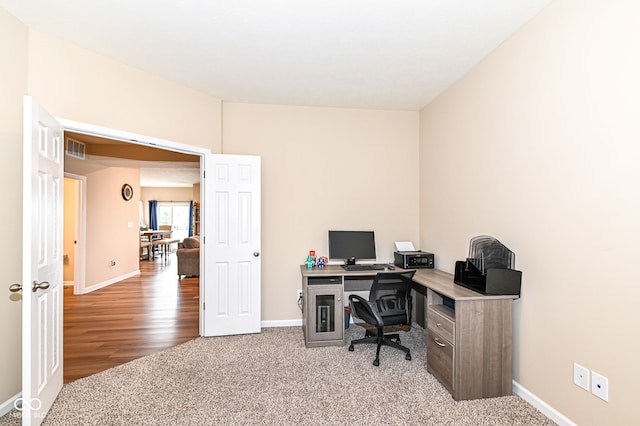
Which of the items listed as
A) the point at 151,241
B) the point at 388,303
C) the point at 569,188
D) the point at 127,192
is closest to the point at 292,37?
the point at 569,188

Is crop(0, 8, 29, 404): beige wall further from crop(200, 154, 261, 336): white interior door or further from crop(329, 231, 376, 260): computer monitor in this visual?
crop(329, 231, 376, 260): computer monitor

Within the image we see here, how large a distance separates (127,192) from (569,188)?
25.4 feet

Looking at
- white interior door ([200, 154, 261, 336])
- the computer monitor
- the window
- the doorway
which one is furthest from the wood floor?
the window

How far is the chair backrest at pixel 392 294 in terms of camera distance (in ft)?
10.00

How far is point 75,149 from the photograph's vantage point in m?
5.34

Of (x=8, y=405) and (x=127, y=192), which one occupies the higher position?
(x=127, y=192)

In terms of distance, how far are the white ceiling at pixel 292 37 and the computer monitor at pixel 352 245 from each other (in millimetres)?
1726

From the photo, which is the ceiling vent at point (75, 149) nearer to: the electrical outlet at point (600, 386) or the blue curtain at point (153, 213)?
the electrical outlet at point (600, 386)

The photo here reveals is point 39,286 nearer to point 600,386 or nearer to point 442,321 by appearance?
point 442,321

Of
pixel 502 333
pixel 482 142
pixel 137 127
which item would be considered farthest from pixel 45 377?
pixel 482 142

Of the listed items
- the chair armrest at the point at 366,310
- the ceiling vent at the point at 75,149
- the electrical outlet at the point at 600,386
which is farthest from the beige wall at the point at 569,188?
the ceiling vent at the point at 75,149

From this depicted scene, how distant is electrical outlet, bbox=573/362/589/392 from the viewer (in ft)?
6.39

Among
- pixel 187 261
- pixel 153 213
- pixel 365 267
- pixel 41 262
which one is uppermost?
pixel 153 213

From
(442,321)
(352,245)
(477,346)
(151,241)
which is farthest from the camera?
(151,241)
